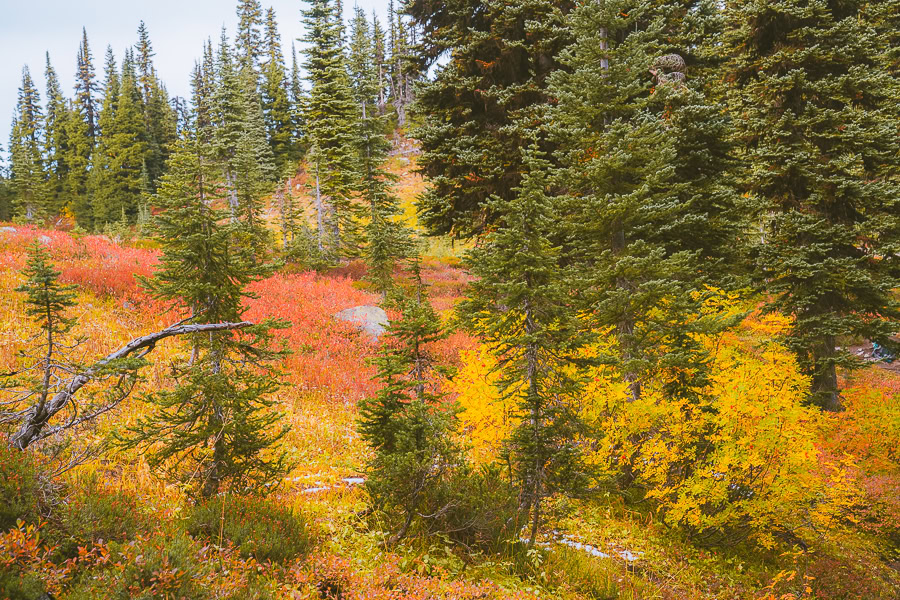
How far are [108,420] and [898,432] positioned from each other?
18466 mm

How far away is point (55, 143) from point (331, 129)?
5603cm

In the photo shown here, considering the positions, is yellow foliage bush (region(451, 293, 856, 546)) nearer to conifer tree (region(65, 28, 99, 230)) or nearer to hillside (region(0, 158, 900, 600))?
hillside (region(0, 158, 900, 600))

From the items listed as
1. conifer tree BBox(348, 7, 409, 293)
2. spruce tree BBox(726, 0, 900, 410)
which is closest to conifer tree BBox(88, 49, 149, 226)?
conifer tree BBox(348, 7, 409, 293)

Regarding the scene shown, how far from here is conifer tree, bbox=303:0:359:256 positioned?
91.9ft

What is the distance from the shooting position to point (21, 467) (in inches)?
163

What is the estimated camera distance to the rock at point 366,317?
16.4 meters

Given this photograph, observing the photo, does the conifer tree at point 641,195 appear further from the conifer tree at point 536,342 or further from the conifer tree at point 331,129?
the conifer tree at point 331,129

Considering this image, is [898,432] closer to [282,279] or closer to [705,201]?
[705,201]

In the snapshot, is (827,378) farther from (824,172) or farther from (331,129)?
(331,129)

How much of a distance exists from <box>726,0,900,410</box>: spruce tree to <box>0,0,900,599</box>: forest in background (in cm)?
10

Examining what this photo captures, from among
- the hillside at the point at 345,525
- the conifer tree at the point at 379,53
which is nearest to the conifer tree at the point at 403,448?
the hillside at the point at 345,525

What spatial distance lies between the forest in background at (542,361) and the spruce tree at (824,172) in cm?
10

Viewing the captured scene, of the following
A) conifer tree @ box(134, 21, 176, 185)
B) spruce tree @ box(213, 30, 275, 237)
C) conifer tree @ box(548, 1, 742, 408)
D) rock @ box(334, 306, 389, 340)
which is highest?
conifer tree @ box(134, 21, 176, 185)

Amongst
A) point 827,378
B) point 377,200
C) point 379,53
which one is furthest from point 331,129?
point 379,53
